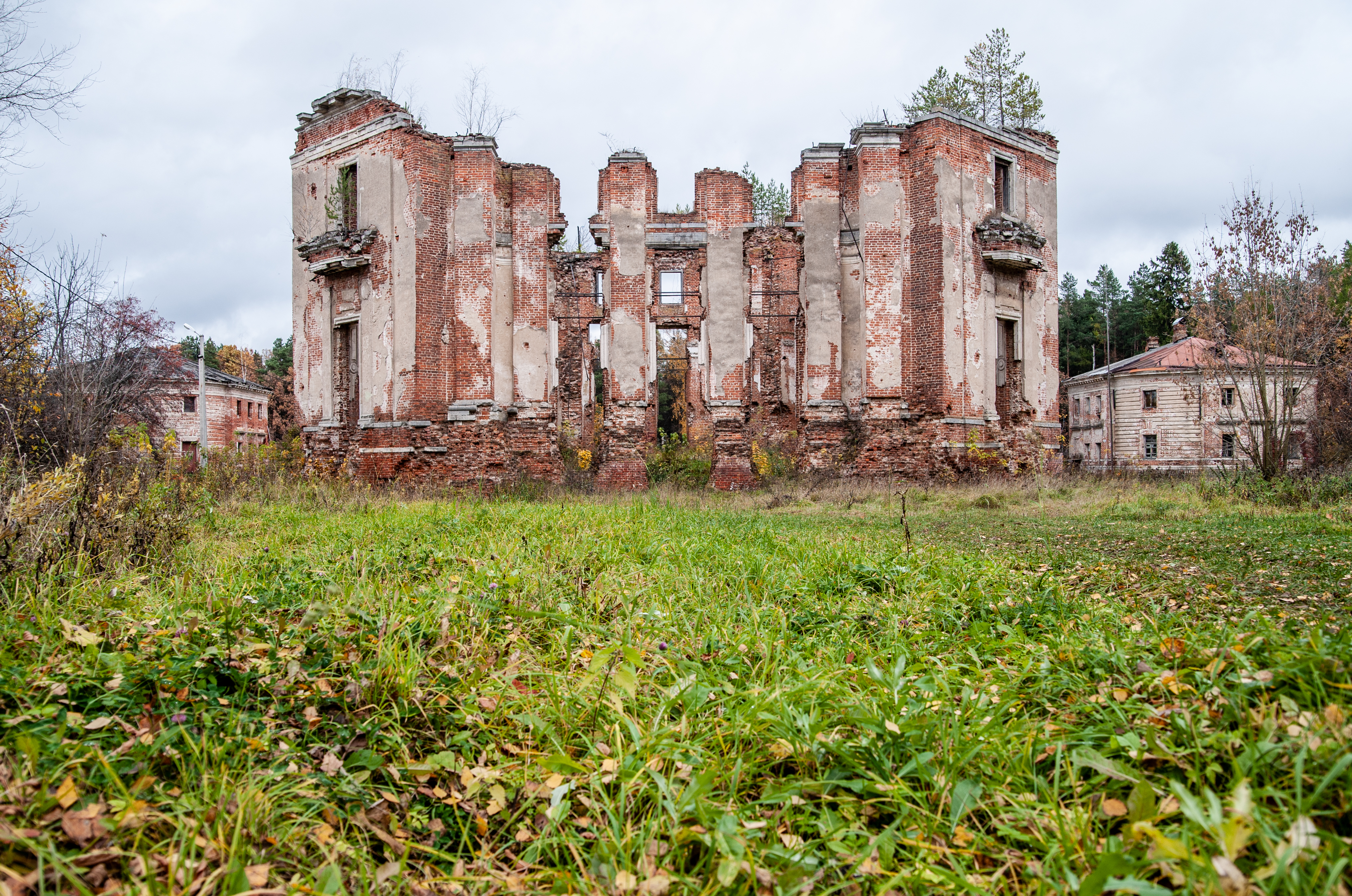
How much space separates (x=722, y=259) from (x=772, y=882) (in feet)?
55.8

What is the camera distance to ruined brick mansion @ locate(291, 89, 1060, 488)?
55.9ft

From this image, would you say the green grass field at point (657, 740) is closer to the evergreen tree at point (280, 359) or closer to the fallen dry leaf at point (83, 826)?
the fallen dry leaf at point (83, 826)

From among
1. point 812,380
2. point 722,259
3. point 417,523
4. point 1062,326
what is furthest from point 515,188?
point 1062,326

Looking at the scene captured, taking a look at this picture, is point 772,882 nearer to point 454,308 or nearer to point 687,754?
point 687,754

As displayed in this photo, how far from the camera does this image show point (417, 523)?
8195 mm

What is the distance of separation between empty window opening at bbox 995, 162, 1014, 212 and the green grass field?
53.4 ft

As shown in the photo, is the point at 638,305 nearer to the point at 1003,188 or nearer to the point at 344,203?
the point at 344,203

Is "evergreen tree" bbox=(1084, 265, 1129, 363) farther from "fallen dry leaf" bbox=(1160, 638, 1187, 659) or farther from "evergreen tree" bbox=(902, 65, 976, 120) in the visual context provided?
"fallen dry leaf" bbox=(1160, 638, 1187, 659)

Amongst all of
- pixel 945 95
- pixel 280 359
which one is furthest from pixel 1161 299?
pixel 280 359

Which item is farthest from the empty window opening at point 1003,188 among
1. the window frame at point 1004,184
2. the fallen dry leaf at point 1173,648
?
the fallen dry leaf at point 1173,648

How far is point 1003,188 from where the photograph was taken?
18.8m

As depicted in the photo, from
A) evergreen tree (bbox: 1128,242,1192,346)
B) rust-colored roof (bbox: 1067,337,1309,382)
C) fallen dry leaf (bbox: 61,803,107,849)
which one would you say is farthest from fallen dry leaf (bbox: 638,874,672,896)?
evergreen tree (bbox: 1128,242,1192,346)

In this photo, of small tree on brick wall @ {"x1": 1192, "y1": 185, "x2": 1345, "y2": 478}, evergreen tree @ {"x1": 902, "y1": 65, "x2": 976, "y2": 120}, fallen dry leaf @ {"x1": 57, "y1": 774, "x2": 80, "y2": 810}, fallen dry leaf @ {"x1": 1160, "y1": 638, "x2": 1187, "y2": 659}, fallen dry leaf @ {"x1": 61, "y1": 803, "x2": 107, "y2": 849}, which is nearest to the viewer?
fallen dry leaf @ {"x1": 61, "y1": 803, "x2": 107, "y2": 849}

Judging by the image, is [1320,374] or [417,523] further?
[1320,374]
